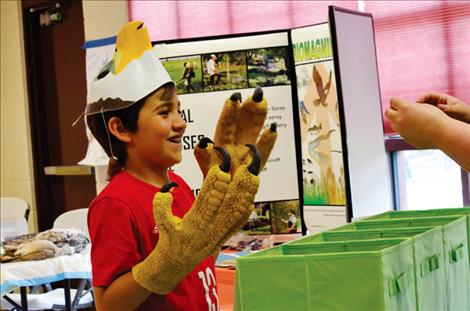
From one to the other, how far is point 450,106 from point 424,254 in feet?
1.36

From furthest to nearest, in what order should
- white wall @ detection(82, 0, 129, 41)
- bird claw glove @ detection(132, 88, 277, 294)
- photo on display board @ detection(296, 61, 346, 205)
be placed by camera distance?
white wall @ detection(82, 0, 129, 41) → photo on display board @ detection(296, 61, 346, 205) → bird claw glove @ detection(132, 88, 277, 294)

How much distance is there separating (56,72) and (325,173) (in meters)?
3.62

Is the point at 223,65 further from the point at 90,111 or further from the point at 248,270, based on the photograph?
the point at 248,270

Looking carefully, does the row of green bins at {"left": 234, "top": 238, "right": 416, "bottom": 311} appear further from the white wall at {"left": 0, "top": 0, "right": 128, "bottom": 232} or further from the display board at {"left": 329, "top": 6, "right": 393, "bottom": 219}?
the white wall at {"left": 0, "top": 0, "right": 128, "bottom": 232}

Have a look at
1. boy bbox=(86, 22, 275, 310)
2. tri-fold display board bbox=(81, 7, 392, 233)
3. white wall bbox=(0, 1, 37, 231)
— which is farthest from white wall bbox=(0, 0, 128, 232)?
boy bbox=(86, 22, 275, 310)

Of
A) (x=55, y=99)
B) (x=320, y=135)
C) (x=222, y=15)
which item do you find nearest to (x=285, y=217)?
(x=320, y=135)

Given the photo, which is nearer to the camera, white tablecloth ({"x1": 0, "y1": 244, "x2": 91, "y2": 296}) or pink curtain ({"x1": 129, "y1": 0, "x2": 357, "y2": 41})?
white tablecloth ({"x1": 0, "y1": 244, "x2": 91, "y2": 296})

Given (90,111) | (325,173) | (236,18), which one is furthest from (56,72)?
(90,111)

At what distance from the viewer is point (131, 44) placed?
1.63 meters

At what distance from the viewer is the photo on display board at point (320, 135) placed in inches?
125

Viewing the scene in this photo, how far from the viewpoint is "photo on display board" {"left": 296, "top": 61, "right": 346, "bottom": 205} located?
3.17 m

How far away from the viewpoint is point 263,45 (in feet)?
11.9

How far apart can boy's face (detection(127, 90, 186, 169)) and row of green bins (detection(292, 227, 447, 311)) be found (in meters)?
0.45

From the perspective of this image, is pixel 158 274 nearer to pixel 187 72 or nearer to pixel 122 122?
pixel 122 122
